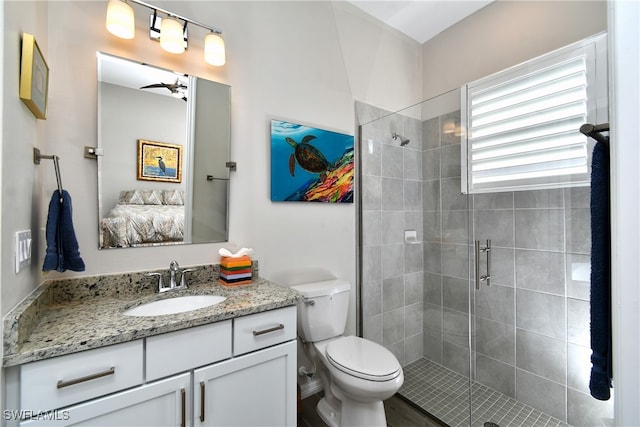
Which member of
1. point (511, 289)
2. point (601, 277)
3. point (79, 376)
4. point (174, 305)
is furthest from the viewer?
point (511, 289)

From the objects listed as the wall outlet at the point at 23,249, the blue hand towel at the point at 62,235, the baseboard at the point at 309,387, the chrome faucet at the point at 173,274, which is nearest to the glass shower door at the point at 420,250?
the baseboard at the point at 309,387

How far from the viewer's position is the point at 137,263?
1.38m

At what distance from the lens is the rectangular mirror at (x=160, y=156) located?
1325mm

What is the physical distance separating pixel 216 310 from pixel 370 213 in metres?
1.33

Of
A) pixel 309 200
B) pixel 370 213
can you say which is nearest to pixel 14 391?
pixel 309 200

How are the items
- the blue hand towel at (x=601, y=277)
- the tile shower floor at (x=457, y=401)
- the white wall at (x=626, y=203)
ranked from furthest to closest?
the tile shower floor at (x=457, y=401) → the blue hand towel at (x=601, y=277) → the white wall at (x=626, y=203)

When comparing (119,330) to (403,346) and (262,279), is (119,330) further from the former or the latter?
(403,346)

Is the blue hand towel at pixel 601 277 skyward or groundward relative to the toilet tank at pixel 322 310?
skyward

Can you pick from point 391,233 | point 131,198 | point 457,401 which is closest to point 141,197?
point 131,198

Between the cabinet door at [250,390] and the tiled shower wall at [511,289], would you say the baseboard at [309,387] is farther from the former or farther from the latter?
the tiled shower wall at [511,289]

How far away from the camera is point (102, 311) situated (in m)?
1.10

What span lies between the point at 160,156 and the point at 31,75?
1.87ft

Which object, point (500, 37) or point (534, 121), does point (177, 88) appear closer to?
point (500, 37)

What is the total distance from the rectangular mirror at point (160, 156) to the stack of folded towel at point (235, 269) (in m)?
0.14
